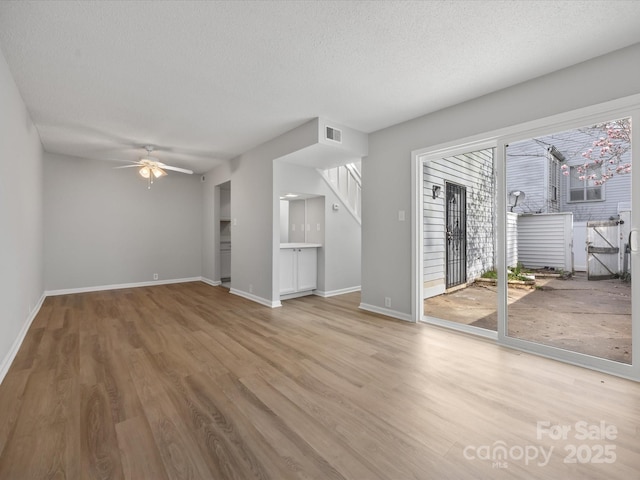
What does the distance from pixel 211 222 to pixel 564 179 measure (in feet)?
21.1

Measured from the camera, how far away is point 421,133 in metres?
3.77

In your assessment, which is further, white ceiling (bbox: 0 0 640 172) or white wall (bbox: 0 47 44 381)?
white wall (bbox: 0 47 44 381)

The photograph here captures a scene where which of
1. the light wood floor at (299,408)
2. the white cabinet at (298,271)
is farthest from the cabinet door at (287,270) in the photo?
the light wood floor at (299,408)

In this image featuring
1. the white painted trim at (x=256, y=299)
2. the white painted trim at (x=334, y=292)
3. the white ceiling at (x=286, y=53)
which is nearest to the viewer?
the white ceiling at (x=286, y=53)

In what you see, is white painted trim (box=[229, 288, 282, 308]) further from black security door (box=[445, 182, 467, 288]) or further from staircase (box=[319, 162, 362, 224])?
black security door (box=[445, 182, 467, 288])

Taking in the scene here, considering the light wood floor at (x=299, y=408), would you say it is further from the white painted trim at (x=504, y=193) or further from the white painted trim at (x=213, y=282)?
the white painted trim at (x=213, y=282)

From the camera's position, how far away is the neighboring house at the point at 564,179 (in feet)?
9.00

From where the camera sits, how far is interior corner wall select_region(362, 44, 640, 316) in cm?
246

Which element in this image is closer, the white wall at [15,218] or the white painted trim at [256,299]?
the white wall at [15,218]

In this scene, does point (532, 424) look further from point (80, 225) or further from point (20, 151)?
point (80, 225)

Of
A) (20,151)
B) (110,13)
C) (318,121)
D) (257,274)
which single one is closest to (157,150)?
(20,151)

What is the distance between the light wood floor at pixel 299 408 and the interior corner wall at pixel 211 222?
3.43 metres

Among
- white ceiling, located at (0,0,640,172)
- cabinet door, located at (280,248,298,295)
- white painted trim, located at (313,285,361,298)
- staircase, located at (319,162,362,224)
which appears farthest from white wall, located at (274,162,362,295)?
white ceiling, located at (0,0,640,172)

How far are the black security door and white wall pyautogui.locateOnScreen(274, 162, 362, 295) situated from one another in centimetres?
176
